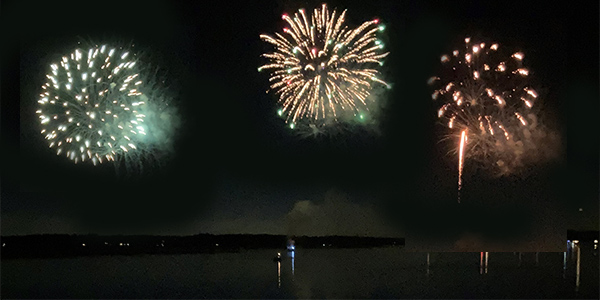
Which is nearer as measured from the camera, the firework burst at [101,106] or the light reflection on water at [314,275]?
the light reflection on water at [314,275]

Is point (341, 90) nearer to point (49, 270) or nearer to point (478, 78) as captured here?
point (478, 78)

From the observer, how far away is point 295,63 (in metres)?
13.1

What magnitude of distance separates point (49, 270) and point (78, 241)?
4.04 feet

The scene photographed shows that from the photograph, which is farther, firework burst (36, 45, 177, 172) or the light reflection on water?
firework burst (36, 45, 177, 172)

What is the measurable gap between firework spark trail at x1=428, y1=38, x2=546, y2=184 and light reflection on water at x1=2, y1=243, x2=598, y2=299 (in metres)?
2.84

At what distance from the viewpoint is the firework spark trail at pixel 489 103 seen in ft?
43.6

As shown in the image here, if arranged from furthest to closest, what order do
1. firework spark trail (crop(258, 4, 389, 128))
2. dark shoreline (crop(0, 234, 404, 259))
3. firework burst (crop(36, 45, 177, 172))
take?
1. dark shoreline (crop(0, 234, 404, 259))
2. firework burst (crop(36, 45, 177, 172))
3. firework spark trail (crop(258, 4, 389, 128))

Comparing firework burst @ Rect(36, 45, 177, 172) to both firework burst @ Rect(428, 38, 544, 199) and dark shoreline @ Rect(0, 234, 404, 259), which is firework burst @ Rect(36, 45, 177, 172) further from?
firework burst @ Rect(428, 38, 544, 199)

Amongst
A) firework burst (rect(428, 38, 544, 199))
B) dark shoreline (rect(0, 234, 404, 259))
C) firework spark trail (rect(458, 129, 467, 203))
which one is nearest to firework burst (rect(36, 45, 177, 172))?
dark shoreline (rect(0, 234, 404, 259))

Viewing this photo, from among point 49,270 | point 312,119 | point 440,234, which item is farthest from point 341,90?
point 49,270

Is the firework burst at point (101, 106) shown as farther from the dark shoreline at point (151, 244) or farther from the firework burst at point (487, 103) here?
the firework burst at point (487, 103)

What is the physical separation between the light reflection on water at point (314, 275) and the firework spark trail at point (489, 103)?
284cm

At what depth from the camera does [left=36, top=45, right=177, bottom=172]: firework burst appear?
43.9 ft

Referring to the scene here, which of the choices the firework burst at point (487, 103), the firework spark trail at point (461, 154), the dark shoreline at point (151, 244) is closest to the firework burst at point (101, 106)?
the dark shoreline at point (151, 244)
